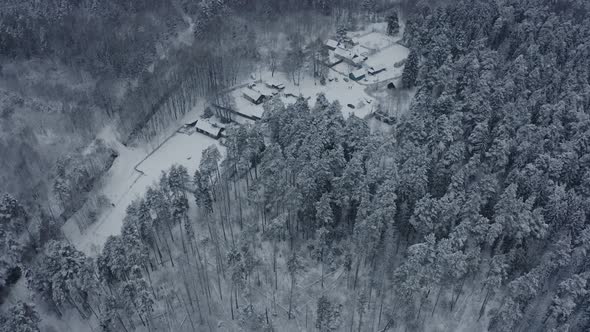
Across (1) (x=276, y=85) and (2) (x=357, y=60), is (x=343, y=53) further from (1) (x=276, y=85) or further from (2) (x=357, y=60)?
(1) (x=276, y=85)

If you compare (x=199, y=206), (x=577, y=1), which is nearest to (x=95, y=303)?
(x=199, y=206)

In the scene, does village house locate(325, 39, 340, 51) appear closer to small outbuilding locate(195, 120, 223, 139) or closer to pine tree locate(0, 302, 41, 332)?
Answer: small outbuilding locate(195, 120, 223, 139)

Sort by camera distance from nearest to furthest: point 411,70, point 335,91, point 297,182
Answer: point 297,182 < point 411,70 < point 335,91

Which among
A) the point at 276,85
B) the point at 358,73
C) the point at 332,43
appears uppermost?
the point at 332,43

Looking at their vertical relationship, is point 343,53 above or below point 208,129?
above

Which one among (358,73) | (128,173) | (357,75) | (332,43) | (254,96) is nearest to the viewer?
(128,173)

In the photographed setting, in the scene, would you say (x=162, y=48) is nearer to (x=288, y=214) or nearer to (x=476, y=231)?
(x=288, y=214)

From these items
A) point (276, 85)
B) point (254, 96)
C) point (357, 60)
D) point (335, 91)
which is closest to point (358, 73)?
point (357, 60)

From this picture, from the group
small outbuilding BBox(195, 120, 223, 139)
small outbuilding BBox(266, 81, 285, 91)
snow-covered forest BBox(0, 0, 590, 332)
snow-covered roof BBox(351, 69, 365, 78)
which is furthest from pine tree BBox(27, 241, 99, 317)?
snow-covered roof BBox(351, 69, 365, 78)
